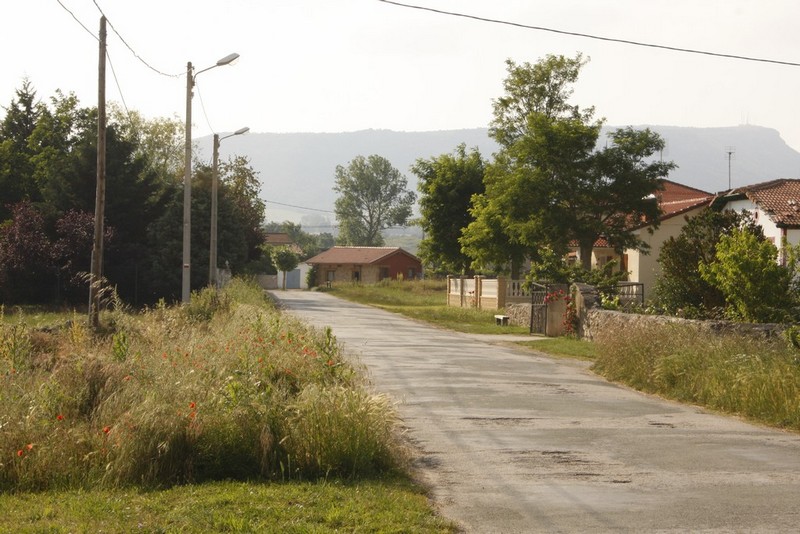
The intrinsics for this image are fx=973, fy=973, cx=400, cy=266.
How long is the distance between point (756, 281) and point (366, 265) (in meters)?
86.1

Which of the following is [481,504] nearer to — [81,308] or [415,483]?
[415,483]

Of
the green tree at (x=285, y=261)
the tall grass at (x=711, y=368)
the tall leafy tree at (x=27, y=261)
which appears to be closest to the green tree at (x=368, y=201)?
the green tree at (x=285, y=261)

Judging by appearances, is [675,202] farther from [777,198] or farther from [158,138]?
[158,138]

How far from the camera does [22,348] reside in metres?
13.4

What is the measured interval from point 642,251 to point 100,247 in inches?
1112

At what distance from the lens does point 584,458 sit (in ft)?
33.3

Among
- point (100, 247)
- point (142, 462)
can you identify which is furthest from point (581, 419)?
point (100, 247)

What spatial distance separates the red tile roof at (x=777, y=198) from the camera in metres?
38.4

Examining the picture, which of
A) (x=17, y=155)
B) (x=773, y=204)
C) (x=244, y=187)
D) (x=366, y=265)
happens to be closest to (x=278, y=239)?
(x=366, y=265)

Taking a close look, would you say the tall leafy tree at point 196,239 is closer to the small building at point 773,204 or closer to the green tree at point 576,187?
the green tree at point 576,187

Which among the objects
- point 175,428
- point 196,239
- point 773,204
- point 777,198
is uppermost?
point 777,198

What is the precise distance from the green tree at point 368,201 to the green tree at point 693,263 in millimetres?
141634

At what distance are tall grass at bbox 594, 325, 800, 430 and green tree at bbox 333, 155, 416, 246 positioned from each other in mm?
146253

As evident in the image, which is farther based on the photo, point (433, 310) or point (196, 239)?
point (196, 239)
